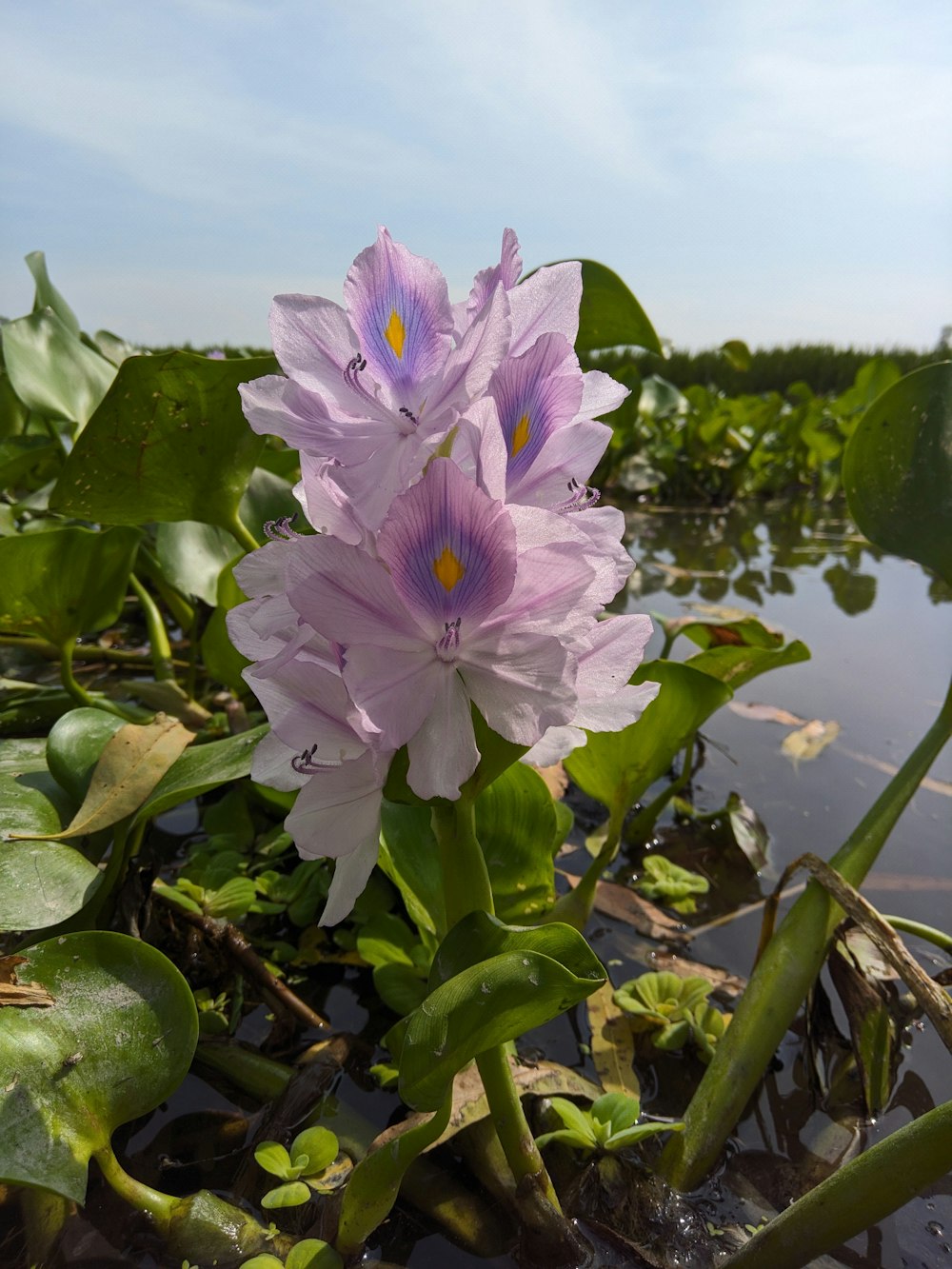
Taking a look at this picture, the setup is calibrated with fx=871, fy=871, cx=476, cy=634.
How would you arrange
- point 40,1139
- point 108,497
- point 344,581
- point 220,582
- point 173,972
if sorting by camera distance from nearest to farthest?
point 344,581
point 40,1139
point 173,972
point 108,497
point 220,582

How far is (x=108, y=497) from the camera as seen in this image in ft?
4.22

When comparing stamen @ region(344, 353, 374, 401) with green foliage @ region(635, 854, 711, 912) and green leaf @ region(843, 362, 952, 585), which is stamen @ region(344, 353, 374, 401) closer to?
green leaf @ region(843, 362, 952, 585)

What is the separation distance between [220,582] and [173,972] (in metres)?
0.88

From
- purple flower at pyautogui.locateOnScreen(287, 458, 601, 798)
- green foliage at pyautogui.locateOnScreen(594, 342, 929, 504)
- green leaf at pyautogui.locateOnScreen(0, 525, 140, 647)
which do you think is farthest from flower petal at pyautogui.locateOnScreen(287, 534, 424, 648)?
green foliage at pyautogui.locateOnScreen(594, 342, 929, 504)

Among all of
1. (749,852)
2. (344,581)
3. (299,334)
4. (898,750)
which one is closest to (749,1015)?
(749,852)

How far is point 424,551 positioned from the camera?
24.4 inches

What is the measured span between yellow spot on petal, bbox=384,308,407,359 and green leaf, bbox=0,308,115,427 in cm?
155

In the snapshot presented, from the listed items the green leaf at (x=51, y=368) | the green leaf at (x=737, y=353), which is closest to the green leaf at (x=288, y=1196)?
the green leaf at (x=51, y=368)

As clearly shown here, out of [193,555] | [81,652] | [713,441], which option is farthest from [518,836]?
[713,441]

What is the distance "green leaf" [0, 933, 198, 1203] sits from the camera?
72 cm

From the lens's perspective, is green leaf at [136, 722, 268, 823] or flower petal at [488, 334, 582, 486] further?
green leaf at [136, 722, 268, 823]

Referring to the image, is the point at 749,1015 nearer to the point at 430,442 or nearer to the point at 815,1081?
the point at 815,1081

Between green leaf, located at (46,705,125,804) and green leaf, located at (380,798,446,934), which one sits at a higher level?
green leaf, located at (46,705,125,804)

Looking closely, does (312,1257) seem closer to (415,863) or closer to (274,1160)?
(274,1160)
